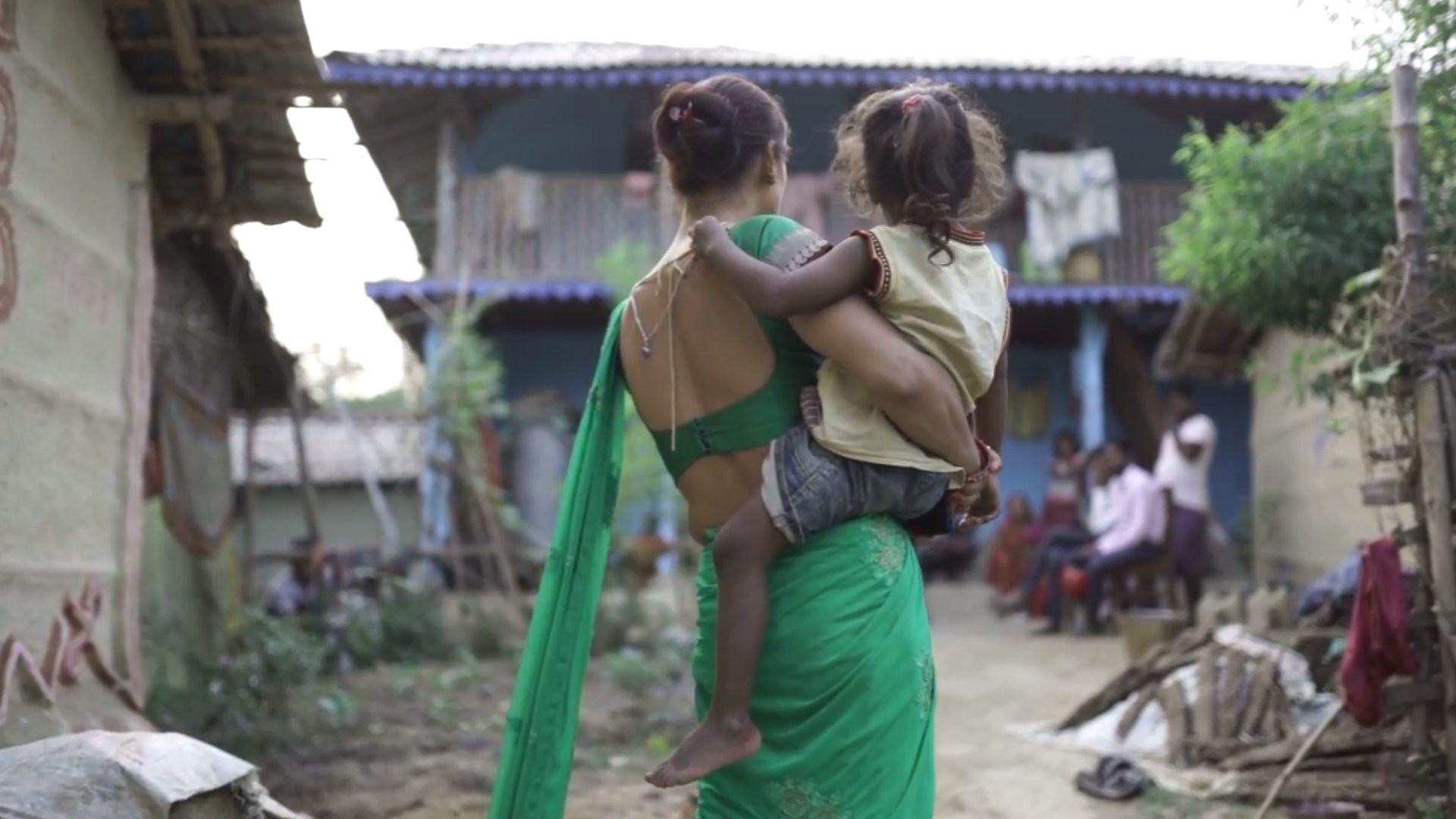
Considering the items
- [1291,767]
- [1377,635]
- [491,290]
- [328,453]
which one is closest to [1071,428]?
[491,290]

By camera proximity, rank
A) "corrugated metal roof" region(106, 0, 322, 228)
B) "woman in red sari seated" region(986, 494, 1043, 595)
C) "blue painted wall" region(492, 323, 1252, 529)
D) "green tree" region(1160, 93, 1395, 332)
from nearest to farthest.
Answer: "corrugated metal roof" region(106, 0, 322, 228) < "green tree" region(1160, 93, 1395, 332) < "woman in red sari seated" region(986, 494, 1043, 595) < "blue painted wall" region(492, 323, 1252, 529)

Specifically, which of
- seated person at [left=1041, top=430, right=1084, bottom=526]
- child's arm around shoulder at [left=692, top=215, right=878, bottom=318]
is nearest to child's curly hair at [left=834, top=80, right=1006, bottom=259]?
child's arm around shoulder at [left=692, top=215, right=878, bottom=318]

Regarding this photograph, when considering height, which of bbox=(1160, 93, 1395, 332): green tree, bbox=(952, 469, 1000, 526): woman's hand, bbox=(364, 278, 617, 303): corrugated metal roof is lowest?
bbox=(952, 469, 1000, 526): woman's hand

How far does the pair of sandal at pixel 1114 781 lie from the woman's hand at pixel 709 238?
3.67m

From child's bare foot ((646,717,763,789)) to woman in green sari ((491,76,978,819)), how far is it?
56mm

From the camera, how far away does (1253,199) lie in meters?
5.71

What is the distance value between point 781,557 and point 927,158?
2.07 feet

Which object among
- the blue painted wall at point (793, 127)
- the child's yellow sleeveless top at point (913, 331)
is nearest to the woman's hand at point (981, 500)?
the child's yellow sleeveless top at point (913, 331)

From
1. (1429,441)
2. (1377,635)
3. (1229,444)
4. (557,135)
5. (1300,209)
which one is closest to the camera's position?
(1429,441)

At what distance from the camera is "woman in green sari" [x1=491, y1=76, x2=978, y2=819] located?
1950mm

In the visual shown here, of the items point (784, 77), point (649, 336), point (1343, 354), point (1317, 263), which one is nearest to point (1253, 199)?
point (1317, 263)

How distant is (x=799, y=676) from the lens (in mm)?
1980

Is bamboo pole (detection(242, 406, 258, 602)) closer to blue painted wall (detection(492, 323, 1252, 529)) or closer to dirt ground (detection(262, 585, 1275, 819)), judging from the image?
dirt ground (detection(262, 585, 1275, 819))

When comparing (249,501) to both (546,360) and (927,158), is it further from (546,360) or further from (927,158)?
(927,158)
